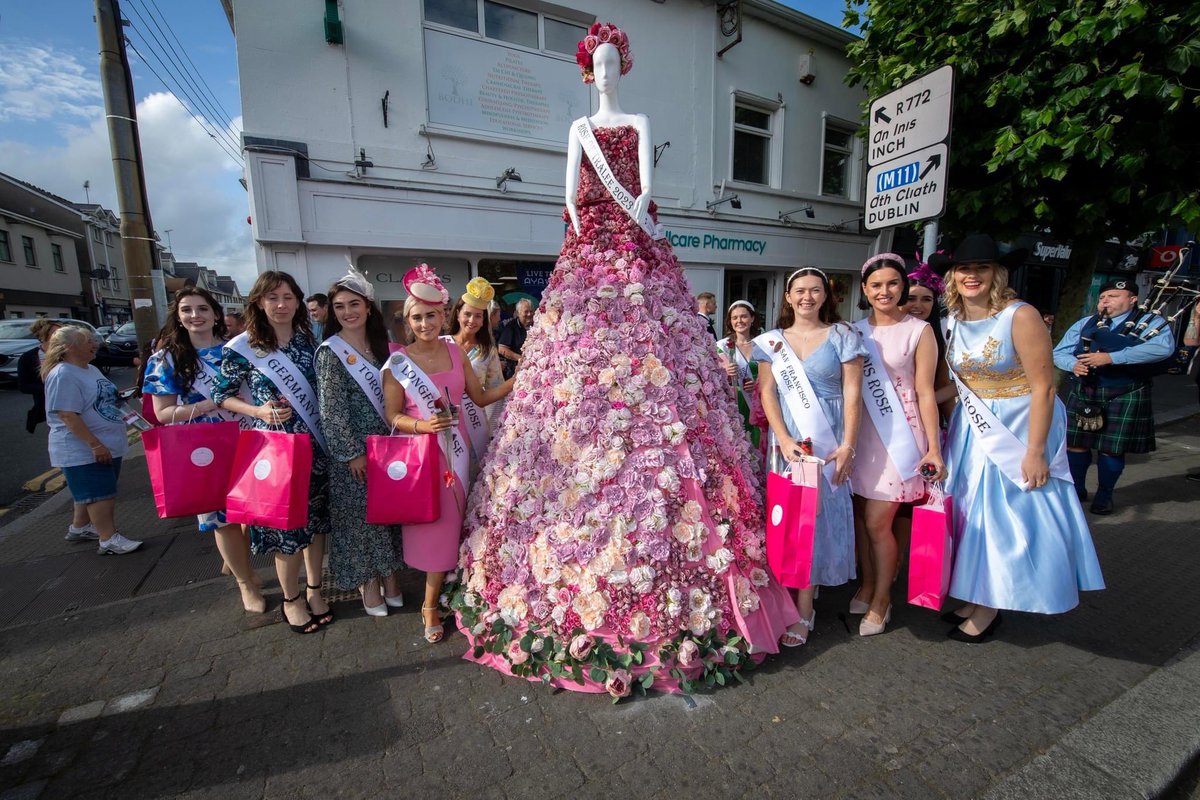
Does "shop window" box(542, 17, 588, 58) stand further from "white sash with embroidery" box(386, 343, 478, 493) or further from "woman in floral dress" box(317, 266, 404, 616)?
"white sash with embroidery" box(386, 343, 478, 493)

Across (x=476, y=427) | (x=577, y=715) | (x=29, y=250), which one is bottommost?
(x=577, y=715)

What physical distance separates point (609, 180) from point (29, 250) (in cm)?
4177

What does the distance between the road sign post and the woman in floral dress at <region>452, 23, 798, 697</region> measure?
6.19 ft

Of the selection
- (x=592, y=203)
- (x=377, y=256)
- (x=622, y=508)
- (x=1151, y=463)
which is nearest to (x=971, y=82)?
(x=1151, y=463)

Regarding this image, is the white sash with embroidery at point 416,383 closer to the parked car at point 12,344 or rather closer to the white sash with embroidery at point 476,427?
the white sash with embroidery at point 476,427

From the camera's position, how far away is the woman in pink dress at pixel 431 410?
2738 millimetres

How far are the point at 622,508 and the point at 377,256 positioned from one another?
6949mm

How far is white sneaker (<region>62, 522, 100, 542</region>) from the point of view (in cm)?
436

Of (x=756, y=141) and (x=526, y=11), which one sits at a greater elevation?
(x=526, y=11)

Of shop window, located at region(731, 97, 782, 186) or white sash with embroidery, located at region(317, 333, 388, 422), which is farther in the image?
shop window, located at region(731, 97, 782, 186)

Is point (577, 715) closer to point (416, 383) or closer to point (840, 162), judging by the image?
point (416, 383)

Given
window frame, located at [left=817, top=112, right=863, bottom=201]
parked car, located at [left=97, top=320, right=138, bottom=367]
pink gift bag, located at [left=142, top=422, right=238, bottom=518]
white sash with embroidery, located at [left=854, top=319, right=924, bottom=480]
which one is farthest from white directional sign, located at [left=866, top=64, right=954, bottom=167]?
parked car, located at [left=97, top=320, right=138, bottom=367]

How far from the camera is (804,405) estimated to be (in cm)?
265

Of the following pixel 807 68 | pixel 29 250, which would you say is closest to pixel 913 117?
pixel 807 68
